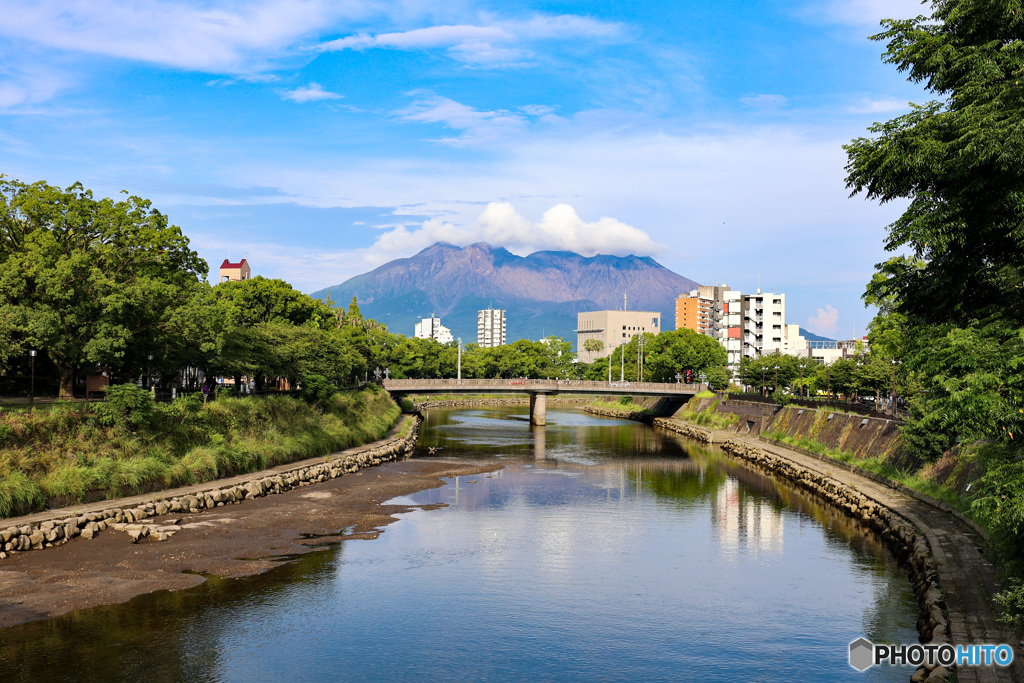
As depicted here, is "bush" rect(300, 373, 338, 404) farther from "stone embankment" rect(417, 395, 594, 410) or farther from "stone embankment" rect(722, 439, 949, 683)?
"stone embankment" rect(417, 395, 594, 410)

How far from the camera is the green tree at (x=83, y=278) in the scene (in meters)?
42.9

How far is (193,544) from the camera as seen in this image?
33.3 m

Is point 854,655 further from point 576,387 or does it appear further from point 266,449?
point 576,387

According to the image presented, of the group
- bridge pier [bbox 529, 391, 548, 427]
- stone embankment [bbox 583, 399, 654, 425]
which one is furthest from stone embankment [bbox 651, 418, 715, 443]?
bridge pier [bbox 529, 391, 548, 427]

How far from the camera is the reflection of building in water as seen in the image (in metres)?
38.2

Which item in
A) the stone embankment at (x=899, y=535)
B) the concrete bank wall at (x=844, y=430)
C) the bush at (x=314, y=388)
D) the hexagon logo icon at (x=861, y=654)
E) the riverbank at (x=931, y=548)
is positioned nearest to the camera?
the riverbank at (x=931, y=548)

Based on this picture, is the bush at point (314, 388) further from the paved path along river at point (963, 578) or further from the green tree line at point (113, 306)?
the paved path along river at point (963, 578)

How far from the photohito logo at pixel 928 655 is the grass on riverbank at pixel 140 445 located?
34340 mm

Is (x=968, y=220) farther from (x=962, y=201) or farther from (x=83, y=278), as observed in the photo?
(x=83, y=278)

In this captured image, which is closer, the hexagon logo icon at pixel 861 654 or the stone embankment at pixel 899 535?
the stone embankment at pixel 899 535

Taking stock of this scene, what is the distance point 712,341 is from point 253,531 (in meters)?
128

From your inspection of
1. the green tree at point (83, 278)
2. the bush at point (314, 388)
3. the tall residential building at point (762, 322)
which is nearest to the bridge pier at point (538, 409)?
the bush at point (314, 388)

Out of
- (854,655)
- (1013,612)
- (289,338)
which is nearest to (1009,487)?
(1013,612)

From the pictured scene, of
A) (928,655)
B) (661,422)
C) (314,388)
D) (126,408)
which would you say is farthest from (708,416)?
(928,655)
